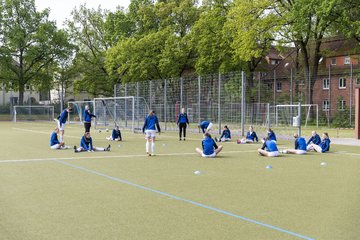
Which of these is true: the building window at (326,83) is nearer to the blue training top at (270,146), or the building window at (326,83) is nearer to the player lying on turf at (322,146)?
the player lying on turf at (322,146)

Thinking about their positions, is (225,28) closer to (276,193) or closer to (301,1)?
(301,1)

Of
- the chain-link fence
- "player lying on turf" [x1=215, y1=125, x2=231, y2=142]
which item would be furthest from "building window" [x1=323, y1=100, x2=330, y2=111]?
"player lying on turf" [x1=215, y1=125, x2=231, y2=142]

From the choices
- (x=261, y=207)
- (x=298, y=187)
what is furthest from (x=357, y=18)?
(x=261, y=207)

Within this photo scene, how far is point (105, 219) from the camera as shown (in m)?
6.92

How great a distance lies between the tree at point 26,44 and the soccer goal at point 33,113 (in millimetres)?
4539

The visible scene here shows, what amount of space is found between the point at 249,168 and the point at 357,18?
92.1 ft

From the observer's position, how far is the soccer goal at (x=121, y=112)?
3462 cm

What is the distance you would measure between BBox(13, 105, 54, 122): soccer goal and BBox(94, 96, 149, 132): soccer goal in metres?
23.6

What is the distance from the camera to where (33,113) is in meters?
61.3

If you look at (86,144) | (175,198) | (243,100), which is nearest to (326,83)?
(243,100)

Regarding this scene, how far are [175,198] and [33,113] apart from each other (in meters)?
56.4

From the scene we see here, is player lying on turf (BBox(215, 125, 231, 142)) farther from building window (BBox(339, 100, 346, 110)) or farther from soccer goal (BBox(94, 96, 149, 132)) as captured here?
building window (BBox(339, 100, 346, 110))

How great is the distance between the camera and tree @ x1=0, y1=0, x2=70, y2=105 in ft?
209

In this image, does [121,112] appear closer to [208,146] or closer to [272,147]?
[208,146]
